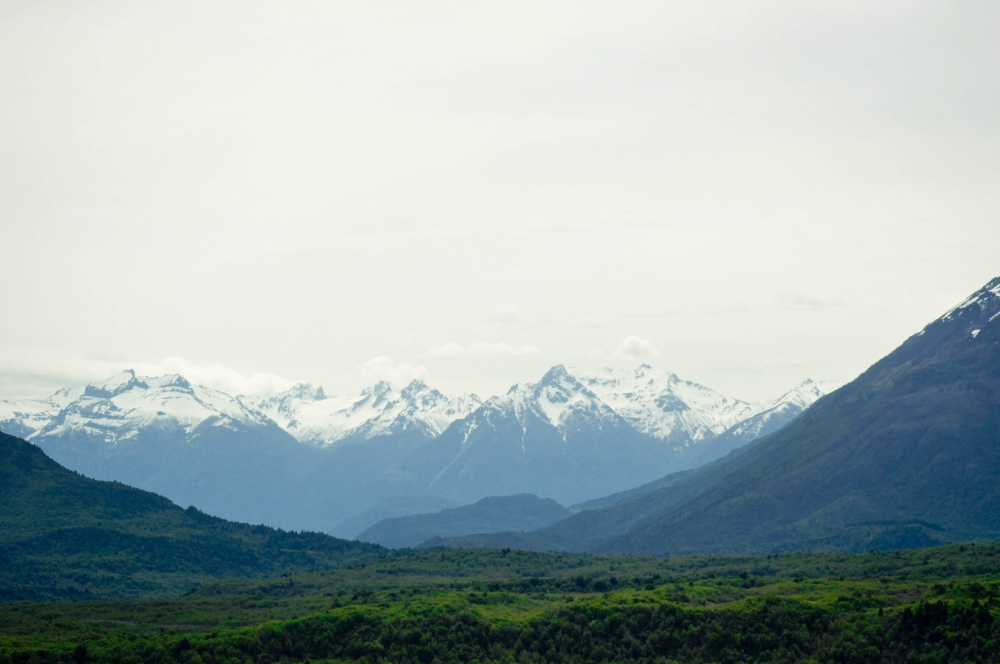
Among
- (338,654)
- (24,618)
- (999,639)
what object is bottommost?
(999,639)

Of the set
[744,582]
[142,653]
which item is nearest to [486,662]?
[142,653]

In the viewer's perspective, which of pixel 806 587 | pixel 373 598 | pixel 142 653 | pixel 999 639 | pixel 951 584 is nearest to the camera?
pixel 999 639

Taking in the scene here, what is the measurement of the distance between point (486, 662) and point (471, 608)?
16436 mm

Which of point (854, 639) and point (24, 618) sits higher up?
point (24, 618)

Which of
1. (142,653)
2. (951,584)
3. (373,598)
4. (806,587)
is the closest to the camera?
(142,653)

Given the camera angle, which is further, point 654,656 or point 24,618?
point 24,618

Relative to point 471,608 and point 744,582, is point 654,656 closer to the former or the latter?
point 471,608

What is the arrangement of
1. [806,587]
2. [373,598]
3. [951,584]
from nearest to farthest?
1. [951,584]
2. [806,587]
3. [373,598]

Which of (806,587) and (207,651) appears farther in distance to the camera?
(806,587)

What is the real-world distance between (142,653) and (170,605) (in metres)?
56.2

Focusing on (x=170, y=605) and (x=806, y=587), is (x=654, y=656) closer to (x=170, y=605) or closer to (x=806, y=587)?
(x=806, y=587)

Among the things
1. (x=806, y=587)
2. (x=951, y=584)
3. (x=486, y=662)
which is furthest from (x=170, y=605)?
(x=951, y=584)

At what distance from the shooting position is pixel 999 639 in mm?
136250

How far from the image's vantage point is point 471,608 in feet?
554
